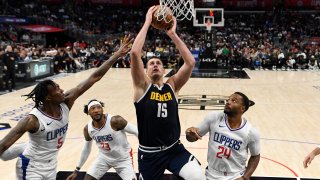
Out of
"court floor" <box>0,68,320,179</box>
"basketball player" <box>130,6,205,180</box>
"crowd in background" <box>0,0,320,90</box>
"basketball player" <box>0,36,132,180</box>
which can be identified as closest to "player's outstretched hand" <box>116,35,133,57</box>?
"basketball player" <box>130,6,205,180</box>

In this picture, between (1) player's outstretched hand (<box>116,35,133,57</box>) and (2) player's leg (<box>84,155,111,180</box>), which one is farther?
(2) player's leg (<box>84,155,111,180</box>)

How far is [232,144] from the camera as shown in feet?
12.8

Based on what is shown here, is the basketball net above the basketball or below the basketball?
above

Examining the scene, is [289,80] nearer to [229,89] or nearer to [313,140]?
[229,89]

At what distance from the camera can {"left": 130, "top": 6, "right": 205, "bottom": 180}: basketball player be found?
3.81 metres

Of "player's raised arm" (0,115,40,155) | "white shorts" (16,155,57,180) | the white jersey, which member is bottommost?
"white shorts" (16,155,57,180)

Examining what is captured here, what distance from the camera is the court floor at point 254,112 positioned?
22.3 ft

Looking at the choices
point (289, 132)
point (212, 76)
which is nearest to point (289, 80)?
point (212, 76)

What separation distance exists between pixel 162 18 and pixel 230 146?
1.38m

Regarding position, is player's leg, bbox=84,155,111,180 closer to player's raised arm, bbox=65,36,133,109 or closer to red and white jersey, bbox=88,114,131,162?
red and white jersey, bbox=88,114,131,162

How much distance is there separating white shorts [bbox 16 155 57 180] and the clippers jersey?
931 mm

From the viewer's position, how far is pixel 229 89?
1509 cm

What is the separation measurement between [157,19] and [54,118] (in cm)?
134

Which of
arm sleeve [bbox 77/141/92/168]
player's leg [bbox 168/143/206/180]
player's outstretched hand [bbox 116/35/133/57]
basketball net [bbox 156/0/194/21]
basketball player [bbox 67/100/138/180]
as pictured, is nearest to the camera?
player's leg [bbox 168/143/206/180]
